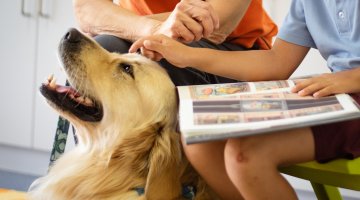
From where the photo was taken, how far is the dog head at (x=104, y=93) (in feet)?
3.29

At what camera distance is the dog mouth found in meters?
1.00

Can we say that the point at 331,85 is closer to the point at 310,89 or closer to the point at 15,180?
the point at 310,89

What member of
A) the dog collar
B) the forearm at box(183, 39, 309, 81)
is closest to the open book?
the forearm at box(183, 39, 309, 81)

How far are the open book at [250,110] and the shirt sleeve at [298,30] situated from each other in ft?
0.89

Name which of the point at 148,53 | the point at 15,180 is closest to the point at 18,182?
the point at 15,180

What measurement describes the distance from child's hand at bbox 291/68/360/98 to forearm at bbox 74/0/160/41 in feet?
1.50

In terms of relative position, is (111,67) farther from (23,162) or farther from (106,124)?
(23,162)

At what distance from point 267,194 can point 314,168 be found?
0.13 m

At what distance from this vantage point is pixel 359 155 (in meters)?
0.82

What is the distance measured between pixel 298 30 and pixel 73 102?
1.92 ft

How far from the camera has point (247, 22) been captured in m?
1.34

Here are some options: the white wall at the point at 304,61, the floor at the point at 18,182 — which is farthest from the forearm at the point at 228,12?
the floor at the point at 18,182

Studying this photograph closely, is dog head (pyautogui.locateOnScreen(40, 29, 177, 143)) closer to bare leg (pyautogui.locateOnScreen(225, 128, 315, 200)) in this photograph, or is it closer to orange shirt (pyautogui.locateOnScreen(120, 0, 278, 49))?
bare leg (pyautogui.locateOnScreen(225, 128, 315, 200))

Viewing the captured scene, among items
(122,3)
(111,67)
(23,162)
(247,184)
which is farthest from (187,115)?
(23,162)
